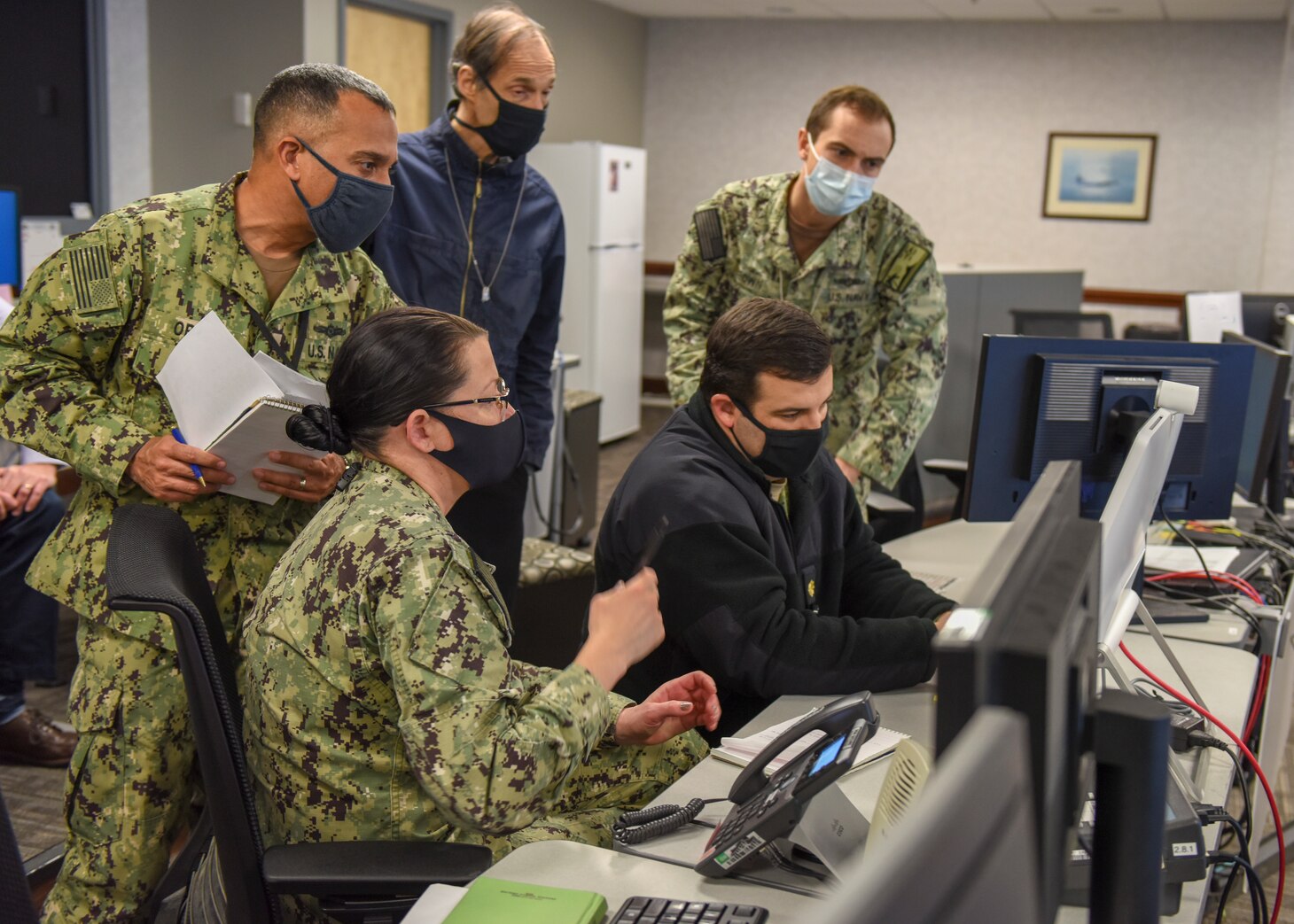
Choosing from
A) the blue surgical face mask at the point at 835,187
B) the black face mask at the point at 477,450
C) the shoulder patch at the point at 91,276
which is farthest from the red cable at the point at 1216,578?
the shoulder patch at the point at 91,276

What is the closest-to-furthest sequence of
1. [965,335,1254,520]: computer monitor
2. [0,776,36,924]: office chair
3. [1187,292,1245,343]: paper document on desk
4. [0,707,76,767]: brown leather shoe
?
[0,776,36,924]: office chair, [965,335,1254,520]: computer monitor, [0,707,76,767]: brown leather shoe, [1187,292,1245,343]: paper document on desk

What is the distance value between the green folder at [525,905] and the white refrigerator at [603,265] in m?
5.46

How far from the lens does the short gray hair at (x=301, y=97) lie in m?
1.72

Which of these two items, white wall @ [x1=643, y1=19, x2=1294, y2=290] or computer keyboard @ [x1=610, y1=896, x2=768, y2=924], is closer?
computer keyboard @ [x1=610, y1=896, x2=768, y2=924]

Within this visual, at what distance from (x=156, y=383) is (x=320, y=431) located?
0.40 m

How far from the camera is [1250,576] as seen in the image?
245 centimetres

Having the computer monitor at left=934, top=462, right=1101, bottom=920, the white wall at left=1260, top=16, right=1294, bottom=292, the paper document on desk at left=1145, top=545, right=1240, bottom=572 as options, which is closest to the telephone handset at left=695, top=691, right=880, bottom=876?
the computer monitor at left=934, top=462, right=1101, bottom=920

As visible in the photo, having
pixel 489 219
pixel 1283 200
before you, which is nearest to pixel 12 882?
pixel 489 219

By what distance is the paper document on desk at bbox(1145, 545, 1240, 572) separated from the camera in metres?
2.46

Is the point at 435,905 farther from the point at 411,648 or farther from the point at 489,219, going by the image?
the point at 489,219

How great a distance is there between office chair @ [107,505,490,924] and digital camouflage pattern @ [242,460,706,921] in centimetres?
7

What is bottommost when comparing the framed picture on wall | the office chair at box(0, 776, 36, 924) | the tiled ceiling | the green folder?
the green folder

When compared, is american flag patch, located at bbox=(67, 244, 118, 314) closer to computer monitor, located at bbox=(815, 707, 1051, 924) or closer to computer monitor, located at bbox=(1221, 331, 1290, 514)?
computer monitor, located at bbox=(815, 707, 1051, 924)

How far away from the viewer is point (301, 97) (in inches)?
67.9
